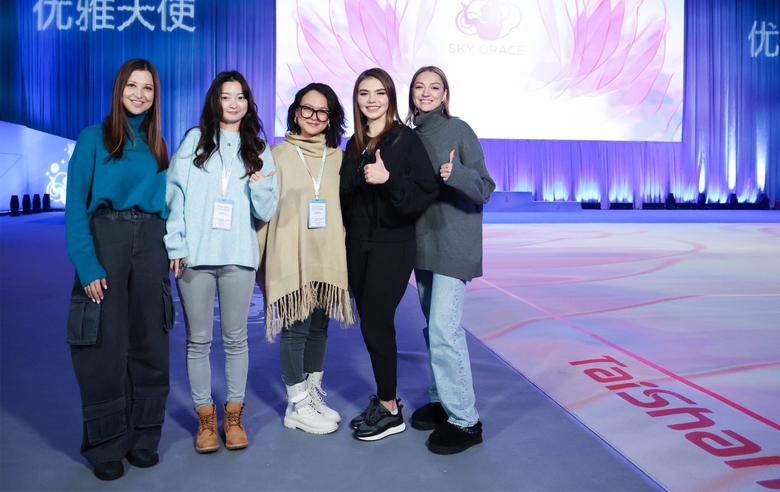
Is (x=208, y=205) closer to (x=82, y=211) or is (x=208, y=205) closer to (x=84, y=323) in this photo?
(x=82, y=211)

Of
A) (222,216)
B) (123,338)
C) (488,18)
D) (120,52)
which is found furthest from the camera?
(120,52)

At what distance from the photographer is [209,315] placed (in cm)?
224

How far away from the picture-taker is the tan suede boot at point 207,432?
2182mm

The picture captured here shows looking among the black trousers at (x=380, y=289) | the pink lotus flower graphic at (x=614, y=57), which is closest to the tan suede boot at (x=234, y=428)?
the black trousers at (x=380, y=289)

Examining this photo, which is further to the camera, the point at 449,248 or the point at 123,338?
the point at 449,248

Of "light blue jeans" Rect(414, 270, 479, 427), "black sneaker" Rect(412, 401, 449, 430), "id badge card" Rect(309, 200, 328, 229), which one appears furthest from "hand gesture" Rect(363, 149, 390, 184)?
"black sneaker" Rect(412, 401, 449, 430)

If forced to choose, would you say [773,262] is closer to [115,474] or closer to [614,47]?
[115,474]

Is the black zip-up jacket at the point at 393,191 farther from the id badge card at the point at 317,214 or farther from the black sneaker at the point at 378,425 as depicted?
the black sneaker at the point at 378,425

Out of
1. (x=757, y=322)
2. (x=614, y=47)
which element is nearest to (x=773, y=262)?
(x=757, y=322)

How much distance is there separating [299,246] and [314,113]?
0.45 metres

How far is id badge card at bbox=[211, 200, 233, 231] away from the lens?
7.09 ft

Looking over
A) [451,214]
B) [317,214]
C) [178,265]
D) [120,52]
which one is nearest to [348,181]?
[317,214]

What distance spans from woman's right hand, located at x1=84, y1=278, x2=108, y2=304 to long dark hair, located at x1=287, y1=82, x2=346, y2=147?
2.65 feet

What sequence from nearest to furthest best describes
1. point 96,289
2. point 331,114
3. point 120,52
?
1. point 96,289
2. point 331,114
3. point 120,52
